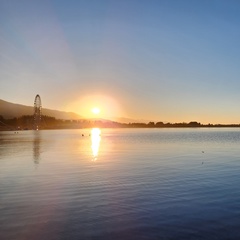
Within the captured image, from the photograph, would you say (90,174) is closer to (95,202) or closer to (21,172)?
(21,172)

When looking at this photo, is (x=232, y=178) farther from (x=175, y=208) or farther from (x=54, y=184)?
(x=54, y=184)

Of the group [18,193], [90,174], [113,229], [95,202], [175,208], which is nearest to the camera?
[113,229]

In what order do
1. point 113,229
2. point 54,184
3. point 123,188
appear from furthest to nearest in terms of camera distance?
point 54,184, point 123,188, point 113,229

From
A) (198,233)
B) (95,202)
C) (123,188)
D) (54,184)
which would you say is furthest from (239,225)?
(54,184)

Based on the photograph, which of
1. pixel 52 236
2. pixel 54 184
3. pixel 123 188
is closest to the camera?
pixel 52 236

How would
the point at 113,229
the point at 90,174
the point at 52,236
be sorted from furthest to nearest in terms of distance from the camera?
the point at 90,174, the point at 113,229, the point at 52,236

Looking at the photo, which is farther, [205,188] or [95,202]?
[205,188]

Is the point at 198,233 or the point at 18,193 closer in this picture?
the point at 198,233

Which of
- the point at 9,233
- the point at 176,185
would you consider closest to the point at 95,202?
the point at 9,233

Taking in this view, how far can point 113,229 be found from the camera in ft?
58.7

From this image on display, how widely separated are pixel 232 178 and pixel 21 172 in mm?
28013

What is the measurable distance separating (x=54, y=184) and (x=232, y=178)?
20694 millimetres

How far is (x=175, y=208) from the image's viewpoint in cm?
2227

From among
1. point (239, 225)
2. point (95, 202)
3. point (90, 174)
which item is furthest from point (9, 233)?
point (90, 174)
